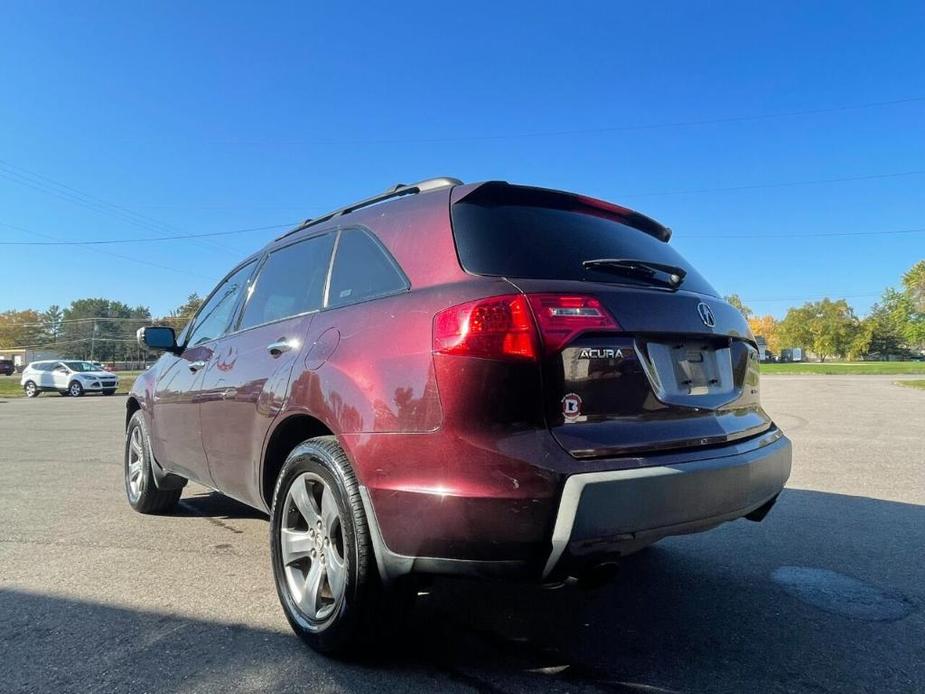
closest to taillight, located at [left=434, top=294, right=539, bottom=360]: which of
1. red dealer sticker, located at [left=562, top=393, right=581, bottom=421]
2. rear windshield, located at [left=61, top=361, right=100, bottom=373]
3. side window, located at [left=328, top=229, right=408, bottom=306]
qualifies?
red dealer sticker, located at [left=562, top=393, right=581, bottom=421]

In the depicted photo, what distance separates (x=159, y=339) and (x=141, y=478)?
3.89 feet

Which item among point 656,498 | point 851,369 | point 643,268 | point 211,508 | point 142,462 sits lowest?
point 851,369

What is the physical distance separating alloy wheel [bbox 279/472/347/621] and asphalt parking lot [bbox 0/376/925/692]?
0.64ft

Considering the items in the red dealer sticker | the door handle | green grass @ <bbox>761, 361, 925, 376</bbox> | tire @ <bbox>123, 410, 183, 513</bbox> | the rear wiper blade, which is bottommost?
green grass @ <bbox>761, 361, 925, 376</bbox>

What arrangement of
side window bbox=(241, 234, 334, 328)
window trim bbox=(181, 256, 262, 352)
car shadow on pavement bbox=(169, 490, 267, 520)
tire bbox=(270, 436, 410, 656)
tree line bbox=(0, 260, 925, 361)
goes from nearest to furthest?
tire bbox=(270, 436, 410, 656) → side window bbox=(241, 234, 334, 328) → window trim bbox=(181, 256, 262, 352) → car shadow on pavement bbox=(169, 490, 267, 520) → tree line bbox=(0, 260, 925, 361)

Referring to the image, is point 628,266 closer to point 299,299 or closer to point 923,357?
point 299,299

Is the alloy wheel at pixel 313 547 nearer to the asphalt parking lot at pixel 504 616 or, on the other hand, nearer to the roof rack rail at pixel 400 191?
the asphalt parking lot at pixel 504 616

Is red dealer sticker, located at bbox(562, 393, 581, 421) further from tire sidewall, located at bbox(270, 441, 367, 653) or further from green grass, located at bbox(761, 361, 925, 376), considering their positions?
green grass, located at bbox(761, 361, 925, 376)

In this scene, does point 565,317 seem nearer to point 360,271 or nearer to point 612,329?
point 612,329

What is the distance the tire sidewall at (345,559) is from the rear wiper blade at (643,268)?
128 centimetres

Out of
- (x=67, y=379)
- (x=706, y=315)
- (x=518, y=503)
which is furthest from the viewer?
(x=67, y=379)

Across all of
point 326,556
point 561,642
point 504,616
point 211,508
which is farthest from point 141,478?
point 561,642

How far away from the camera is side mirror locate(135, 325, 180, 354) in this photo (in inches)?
178

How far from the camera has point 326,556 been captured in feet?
8.52
